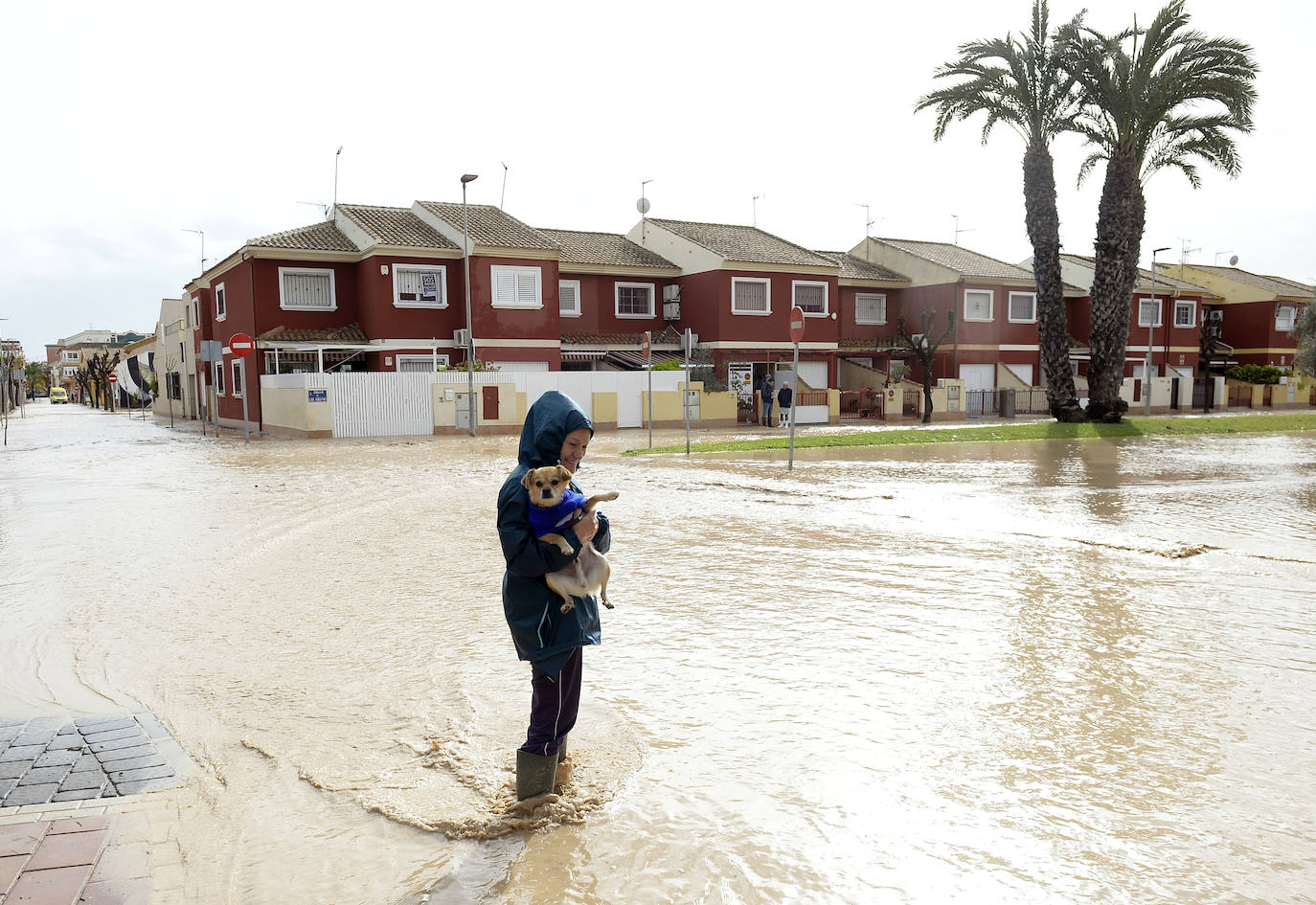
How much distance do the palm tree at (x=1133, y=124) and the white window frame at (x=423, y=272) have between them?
19.6 metres

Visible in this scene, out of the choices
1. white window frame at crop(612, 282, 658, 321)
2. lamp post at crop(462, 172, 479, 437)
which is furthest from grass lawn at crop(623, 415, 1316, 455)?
white window frame at crop(612, 282, 658, 321)

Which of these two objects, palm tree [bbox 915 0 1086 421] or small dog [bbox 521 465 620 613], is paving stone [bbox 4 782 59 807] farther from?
palm tree [bbox 915 0 1086 421]

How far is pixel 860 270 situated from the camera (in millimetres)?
41344

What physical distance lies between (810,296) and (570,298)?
9.83 m

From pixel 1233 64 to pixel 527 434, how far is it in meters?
26.3

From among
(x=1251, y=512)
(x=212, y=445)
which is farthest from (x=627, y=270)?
(x=1251, y=512)

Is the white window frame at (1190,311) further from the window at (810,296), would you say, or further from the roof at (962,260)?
the window at (810,296)

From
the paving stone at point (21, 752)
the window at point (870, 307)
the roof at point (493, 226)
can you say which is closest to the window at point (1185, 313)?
the window at point (870, 307)

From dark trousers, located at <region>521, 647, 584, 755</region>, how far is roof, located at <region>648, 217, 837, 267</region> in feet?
105

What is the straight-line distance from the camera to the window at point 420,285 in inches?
1169

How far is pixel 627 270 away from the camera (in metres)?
36.3

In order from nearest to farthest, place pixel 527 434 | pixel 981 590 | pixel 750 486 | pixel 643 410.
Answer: pixel 527 434 < pixel 981 590 < pixel 750 486 < pixel 643 410

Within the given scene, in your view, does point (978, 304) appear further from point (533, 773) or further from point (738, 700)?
point (533, 773)

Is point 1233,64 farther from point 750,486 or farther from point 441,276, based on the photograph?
point 441,276
